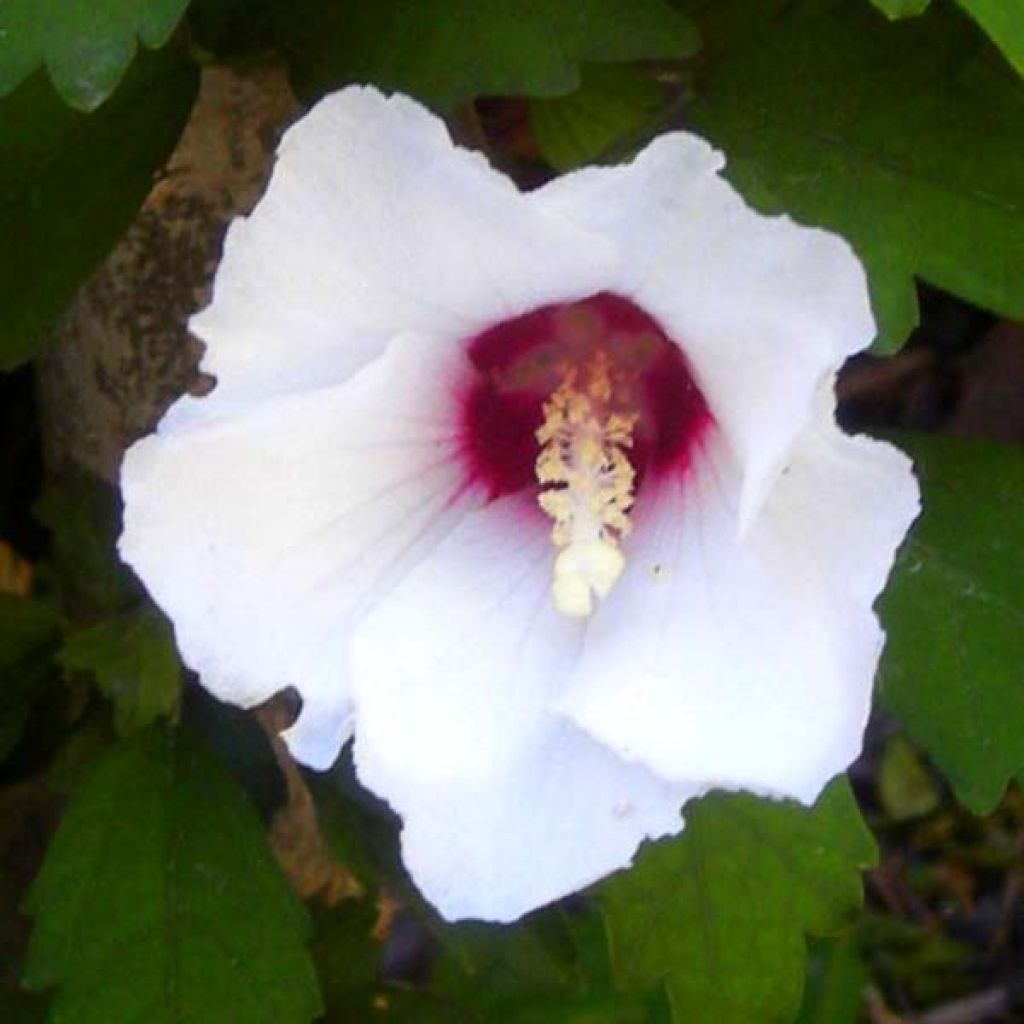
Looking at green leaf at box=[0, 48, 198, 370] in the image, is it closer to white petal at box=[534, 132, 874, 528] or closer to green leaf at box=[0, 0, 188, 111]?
green leaf at box=[0, 0, 188, 111]

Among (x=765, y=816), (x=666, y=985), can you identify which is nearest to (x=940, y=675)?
(x=765, y=816)

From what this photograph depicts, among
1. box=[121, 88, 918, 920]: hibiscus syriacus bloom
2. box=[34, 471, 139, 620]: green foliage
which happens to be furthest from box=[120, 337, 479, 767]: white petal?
box=[34, 471, 139, 620]: green foliage

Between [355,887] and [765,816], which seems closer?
[765,816]

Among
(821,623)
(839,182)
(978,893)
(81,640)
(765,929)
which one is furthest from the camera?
(978,893)

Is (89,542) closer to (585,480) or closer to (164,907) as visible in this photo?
(164,907)

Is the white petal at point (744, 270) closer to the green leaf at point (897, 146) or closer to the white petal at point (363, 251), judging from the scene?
the white petal at point (363, 251)

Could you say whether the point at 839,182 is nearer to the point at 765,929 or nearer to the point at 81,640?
the point at 765,929

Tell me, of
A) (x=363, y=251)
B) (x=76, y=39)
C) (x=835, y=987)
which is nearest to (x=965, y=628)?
(x=363, y=251)
